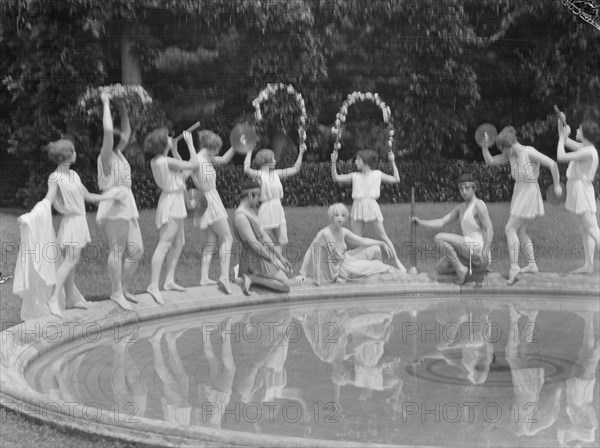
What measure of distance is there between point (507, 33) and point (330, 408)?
24.2m

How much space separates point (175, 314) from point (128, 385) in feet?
12.2

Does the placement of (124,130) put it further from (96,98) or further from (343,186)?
(343,186)

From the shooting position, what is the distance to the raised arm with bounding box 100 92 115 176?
36.9 feet

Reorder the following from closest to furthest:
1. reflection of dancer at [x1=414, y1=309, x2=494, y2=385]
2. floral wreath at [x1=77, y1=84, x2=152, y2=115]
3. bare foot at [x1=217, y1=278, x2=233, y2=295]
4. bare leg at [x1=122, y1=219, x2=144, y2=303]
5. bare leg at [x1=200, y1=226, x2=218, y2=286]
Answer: reflection of dancer at [x1=414, y1=309, x2=494, y2=385] < bare leg at [x1=122, y1=219, x2=144, y2=303] < bare foot at [x1=217, y1=278, x2=233, y2=295] < bare leg at [x1=200, y1=226, x2=218, y2=286] < floral wreath at [x1=77, y1=84, x2=152, y2=115]

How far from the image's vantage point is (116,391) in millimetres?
8609

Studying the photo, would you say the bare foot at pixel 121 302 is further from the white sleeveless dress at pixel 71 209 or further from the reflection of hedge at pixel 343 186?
the reflection of hedge at pixel 343 186

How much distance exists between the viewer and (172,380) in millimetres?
8977

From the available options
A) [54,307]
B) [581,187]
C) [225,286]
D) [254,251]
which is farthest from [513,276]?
[54,307]

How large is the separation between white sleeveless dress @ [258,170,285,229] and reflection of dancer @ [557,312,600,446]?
5185 mm

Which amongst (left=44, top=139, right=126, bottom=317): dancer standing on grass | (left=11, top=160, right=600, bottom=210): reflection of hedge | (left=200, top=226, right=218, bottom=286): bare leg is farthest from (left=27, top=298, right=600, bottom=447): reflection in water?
(left=11, top=160, right=600, bottom=210): reflection of hedge

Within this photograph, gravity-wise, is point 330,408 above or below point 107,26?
below

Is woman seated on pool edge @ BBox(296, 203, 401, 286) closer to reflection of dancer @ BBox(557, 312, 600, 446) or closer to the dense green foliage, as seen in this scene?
reflection of dancer @ BBox(557, 312, 600, 446)

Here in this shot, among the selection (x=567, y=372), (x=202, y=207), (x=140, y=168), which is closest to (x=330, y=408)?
(x=567, y=372)

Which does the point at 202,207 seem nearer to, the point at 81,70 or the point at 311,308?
the point at 311,308
